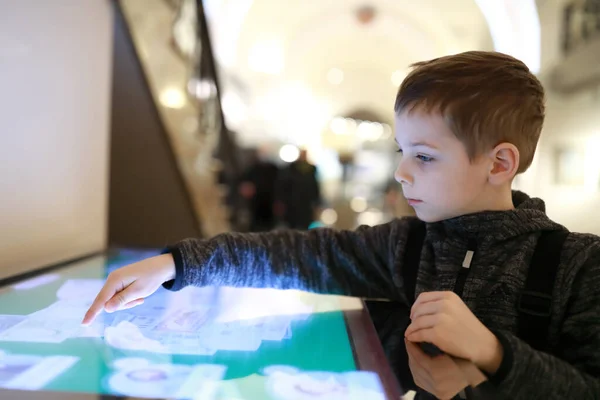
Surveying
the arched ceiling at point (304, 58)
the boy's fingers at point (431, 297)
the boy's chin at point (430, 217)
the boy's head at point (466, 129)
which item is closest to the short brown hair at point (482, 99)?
the boy's head at point (466, 129)

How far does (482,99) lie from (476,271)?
0.26 metres

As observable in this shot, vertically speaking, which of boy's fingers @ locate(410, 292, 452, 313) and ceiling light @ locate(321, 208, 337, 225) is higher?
boy's fingers @ locate(410, 292, 452, 313)

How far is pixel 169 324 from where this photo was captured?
83cm

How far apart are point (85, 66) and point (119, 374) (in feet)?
3.44

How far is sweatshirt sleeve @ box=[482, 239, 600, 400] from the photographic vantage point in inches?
23.0

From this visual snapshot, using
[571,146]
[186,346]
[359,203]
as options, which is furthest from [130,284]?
[359,203]

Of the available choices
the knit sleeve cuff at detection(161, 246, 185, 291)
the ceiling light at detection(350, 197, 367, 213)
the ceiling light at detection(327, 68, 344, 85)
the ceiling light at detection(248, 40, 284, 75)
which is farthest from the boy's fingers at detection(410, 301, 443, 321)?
the ceiling light at detection(327, 68, 344, 85)

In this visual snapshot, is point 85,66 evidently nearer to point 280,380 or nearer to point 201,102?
point 280,380

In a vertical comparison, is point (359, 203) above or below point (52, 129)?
below

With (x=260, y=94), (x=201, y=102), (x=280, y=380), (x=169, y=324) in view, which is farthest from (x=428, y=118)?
(x=260, y=94)

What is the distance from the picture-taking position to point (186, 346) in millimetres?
727

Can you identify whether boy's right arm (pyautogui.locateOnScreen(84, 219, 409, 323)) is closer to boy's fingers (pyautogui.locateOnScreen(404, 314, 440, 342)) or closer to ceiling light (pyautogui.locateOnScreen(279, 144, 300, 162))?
boy's fingers (pyautogui.locateOnScreen(404, 314, 440, 342))

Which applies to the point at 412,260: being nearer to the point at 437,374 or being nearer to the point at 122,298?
the point at 437,374

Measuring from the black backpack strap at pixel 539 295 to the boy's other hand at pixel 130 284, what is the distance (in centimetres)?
55
